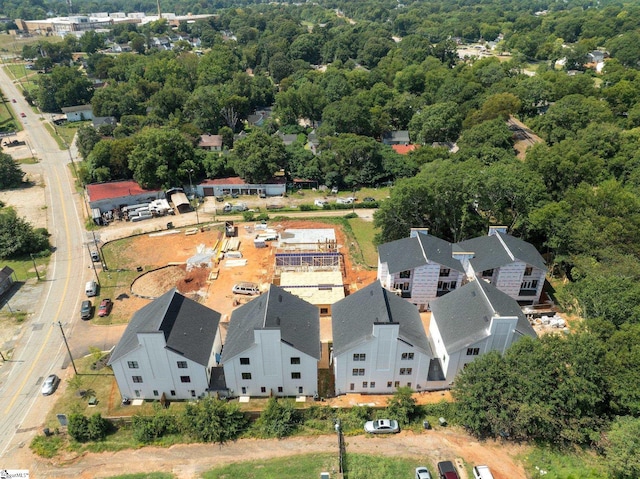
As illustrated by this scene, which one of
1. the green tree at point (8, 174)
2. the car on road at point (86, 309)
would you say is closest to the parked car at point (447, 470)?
the car on road at point (86, 309)

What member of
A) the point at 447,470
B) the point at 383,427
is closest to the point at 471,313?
the point at 383,427

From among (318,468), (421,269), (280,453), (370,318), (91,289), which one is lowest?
(91,289)

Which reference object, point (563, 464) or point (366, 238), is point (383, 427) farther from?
point (366, 238)

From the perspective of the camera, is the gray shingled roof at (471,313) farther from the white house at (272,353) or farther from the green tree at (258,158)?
the green tree at (258,158)

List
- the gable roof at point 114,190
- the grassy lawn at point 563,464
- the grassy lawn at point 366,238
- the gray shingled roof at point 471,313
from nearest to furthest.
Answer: the grassy lawn at point 563,464
the gray shingled roof at point 471,313
the grassy lawn at point 366,238
the gable roof at point 114,190

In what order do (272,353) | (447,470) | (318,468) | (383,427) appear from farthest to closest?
(272,353)
(383,427)
(318,468)
(447,470)

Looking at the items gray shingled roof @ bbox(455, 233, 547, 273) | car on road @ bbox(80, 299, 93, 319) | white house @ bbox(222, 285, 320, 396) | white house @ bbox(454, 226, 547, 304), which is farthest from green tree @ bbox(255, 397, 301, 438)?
gray shingled roof @ bbox(455, 233, 547, 273)
